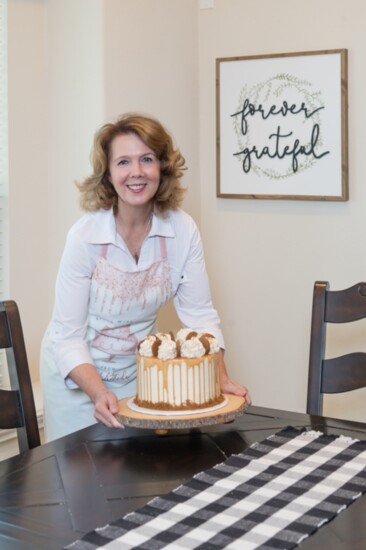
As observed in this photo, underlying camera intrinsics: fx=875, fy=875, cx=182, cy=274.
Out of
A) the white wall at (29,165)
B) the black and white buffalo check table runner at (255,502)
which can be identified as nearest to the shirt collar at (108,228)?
the black and white buffalo check table runner at (255,502)

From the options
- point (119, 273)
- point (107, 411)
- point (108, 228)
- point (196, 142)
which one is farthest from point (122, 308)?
point (196, 142)

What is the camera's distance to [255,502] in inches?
58.8

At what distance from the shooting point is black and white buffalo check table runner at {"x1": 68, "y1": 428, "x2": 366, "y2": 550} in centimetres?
134

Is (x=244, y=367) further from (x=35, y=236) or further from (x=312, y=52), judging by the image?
(x=312, y=52)

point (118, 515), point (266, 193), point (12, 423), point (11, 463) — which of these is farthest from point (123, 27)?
point (118, 515)

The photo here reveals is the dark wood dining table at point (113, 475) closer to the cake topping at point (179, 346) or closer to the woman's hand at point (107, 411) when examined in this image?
the woman's hand at point (107, 411)

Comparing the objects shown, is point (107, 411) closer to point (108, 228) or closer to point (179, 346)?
point (179, 346)

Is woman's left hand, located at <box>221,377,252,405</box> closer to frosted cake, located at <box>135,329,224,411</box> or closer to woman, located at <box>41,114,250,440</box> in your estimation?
woman, located at <box>41,114,250,440</box>

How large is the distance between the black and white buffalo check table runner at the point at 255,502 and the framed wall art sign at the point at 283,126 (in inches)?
60.3

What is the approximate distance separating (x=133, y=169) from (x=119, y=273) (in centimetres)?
27

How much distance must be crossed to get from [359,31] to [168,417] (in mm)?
1818

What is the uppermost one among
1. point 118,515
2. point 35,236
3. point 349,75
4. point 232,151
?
point 349,75

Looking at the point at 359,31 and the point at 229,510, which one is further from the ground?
the point at 359,31

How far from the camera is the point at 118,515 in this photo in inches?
57.1
